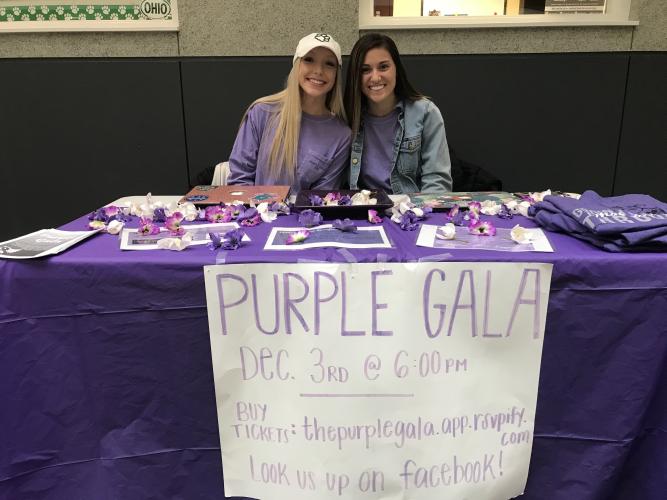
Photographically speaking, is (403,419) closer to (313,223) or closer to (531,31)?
(313,223)

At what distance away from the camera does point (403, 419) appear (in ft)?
3.35

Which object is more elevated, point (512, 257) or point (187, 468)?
point (512, 257)

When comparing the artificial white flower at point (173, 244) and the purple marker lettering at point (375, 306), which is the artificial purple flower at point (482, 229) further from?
the artificial white flower at point (173, 244)

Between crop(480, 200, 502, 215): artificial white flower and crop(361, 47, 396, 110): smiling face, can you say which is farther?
crop(361, 47, 396, 110): smiling face

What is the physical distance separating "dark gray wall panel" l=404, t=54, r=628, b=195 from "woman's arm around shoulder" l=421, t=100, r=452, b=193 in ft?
2.73

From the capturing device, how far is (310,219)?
3.97ft

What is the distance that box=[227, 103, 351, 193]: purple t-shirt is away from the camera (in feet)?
6.29

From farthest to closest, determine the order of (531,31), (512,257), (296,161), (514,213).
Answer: (531,31) → (296,161) → (514,213) → (512,257)

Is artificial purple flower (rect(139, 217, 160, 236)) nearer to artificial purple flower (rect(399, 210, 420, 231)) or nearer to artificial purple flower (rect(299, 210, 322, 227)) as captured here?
artificial purple flower (rect(299, 210, 322, 227))

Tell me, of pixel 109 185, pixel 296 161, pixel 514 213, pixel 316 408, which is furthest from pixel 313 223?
pixel 109 185

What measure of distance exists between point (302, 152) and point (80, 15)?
1.75 m

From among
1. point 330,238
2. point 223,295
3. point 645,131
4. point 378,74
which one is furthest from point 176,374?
point 645,131

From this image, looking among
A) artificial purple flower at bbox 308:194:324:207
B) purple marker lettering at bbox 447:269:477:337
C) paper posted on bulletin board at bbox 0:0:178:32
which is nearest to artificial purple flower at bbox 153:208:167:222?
artificial purple flower at bbox 308:194:324:207

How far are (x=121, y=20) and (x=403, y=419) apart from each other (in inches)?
105
